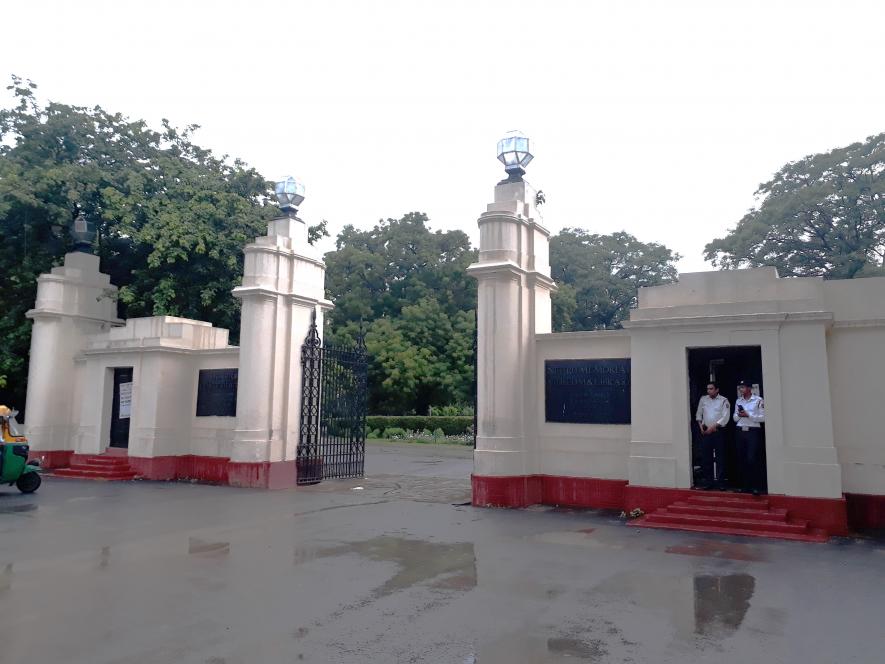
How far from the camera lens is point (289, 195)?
1484cm

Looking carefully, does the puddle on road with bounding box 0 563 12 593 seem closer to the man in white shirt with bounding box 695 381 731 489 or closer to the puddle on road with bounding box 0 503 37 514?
the puddle on road with bounding box 0 503 37 514

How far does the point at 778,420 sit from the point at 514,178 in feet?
20.6

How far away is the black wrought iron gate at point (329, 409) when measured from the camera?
14.1 meters

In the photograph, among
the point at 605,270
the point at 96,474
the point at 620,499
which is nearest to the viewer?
the point at 620,499

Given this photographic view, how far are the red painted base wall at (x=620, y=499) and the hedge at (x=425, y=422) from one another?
53.5ft

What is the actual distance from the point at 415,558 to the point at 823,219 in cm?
2691

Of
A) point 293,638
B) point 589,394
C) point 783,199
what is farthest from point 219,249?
point 783,199

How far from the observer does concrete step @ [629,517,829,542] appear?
832 cm

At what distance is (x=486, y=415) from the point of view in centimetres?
1121

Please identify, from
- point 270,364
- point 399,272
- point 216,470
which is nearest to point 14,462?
point 216,470

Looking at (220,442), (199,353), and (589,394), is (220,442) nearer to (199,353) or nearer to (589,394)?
(199,353)

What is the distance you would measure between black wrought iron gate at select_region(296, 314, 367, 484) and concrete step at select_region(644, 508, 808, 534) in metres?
7.18

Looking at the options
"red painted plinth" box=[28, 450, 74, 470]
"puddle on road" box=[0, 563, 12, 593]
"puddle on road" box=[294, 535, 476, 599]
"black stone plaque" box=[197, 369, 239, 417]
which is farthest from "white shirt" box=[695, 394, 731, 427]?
"red painted plinth" box=[28, 450, 74, 470]

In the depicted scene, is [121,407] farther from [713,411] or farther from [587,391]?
[713,411]
